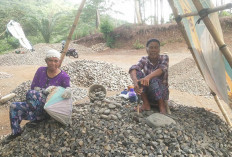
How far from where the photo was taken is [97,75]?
580 centimetres

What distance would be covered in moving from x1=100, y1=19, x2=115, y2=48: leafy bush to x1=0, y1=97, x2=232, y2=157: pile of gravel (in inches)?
527

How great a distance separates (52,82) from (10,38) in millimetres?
16582

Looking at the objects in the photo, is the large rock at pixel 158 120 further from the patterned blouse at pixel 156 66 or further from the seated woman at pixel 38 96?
the seated woman at pixel 38 96

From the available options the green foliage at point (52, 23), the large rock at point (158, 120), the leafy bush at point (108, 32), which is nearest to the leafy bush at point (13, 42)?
the green foliage at point (52, 23)

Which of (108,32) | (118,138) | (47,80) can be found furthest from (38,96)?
(108,32)

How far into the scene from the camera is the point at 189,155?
1.75m

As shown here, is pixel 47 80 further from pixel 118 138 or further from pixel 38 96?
pixel 118 138

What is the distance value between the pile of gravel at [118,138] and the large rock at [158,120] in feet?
0.15

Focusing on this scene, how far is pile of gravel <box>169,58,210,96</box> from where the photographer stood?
5133mm

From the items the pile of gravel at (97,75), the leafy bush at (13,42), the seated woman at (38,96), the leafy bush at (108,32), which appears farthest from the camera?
the leafy bush at (13,42)

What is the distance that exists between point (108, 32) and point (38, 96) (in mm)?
13836

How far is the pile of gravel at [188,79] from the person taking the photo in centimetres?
513

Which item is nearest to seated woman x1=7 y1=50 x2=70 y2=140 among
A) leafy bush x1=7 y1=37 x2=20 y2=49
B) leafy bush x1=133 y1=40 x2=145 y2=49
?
leafy bush x1=133 y1=40 x2=145 y2=49

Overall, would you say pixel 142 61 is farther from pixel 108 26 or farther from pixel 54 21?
pixel 54 21
